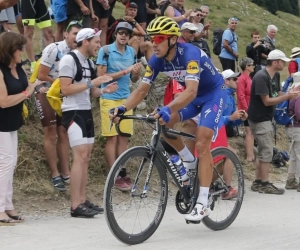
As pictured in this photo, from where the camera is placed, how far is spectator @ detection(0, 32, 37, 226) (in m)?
7.49

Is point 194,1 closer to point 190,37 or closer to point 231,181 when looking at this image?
point 190,37

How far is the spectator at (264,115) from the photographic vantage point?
10.9 m

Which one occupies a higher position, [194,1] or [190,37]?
[190,37]

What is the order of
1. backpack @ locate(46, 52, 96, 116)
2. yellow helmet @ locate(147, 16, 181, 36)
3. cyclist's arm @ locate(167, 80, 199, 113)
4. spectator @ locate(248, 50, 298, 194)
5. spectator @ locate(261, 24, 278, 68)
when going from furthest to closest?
spectator @ locate(261, 24, 278, 68)
spectator @ locate(248, 50, 298, 194)
backpack @ locate(46, 52, 96, 116)
yellow helmet @ locate(147, 16, 181, 36)
cyclist's arm @ locate(167, 80, 199, 113)

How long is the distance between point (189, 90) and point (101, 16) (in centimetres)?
540

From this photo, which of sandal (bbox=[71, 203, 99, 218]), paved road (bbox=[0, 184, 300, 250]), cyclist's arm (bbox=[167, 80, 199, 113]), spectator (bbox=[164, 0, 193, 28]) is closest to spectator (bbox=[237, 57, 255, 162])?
spectator (bbox=[164, 0, 193, 28])

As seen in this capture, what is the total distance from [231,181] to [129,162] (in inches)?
66.0

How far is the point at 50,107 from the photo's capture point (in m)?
9.00

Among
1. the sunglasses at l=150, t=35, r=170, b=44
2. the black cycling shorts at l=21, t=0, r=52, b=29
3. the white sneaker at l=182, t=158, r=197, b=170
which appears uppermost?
the sunglasses at l=150, t=35, r=170, b=44

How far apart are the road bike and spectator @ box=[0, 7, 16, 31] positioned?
182 inches

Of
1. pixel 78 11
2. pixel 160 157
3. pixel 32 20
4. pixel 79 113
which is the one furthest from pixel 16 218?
pixel 78 11

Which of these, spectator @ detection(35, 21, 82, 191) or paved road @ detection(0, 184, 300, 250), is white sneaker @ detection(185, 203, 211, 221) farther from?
spectator @ detection(35, 21, 82, 191)

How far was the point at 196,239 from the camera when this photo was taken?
720 cm

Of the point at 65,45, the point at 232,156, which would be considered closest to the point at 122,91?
the point at 65,45
